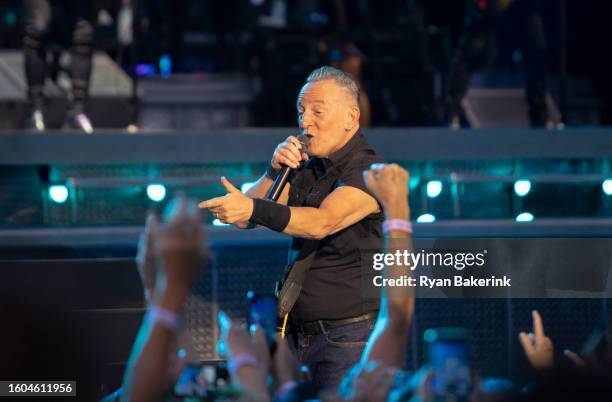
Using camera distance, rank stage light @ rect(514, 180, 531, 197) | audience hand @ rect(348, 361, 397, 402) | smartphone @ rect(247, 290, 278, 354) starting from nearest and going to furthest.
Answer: audience hand @ rect(348, 361, 397, 402)
smartphone @ rect(247, 290, 278, 354)
stage light @ rect(514, 180, 531, 197)

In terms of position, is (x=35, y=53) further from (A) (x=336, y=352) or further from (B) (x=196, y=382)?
(B) (x=196, y=382)

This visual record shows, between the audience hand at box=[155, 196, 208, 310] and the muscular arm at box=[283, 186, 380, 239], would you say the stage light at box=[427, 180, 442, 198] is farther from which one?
the audience hand at box=[155, 196, 208, 310]

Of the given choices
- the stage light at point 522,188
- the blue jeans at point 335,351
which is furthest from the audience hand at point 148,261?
the stage light at point 522,188

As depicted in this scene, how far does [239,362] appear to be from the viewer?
1.88 metres

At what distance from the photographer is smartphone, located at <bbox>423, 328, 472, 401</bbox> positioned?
190cm

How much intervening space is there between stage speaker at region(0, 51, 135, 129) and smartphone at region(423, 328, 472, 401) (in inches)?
192

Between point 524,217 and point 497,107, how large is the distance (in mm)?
Answer: 2918

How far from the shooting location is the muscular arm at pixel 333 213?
9.09 feet

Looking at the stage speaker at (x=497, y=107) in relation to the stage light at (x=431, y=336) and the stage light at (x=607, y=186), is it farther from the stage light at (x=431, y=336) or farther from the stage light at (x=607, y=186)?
the stage light at (x=431, y=336)

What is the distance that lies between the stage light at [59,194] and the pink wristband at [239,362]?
3.33 meters

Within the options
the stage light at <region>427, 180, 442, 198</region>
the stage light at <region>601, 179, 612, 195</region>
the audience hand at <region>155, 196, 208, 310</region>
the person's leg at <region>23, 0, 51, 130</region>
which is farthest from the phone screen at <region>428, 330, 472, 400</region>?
the person's leg at <region>23, 0, 51, 130</region>

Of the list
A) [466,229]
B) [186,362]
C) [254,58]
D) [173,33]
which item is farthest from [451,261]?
[173,33]

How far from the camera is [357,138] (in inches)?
121

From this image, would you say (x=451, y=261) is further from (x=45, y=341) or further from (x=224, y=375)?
(x=45, y=341)
